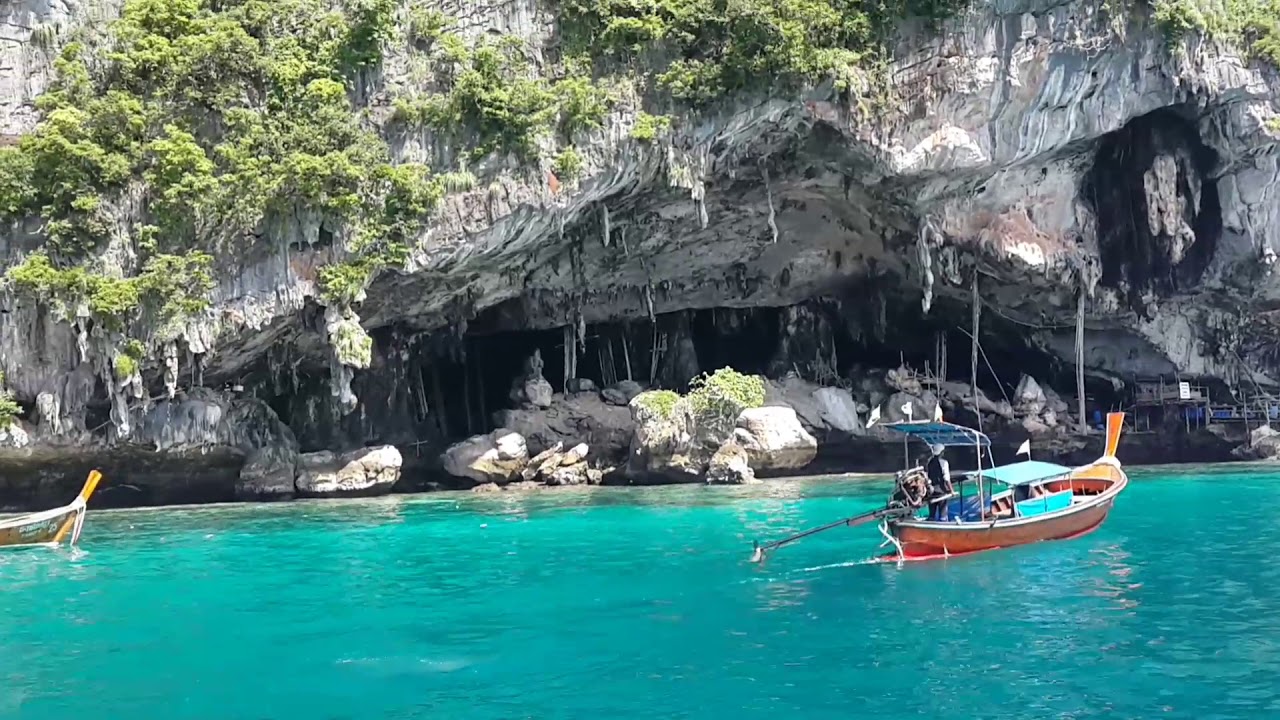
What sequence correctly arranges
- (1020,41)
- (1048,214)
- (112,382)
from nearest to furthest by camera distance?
(112,382)
(1020,41)
(1048,214)

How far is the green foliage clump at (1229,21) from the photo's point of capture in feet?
80.0

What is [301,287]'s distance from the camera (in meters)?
23.2

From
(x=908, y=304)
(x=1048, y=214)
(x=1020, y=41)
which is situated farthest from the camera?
(x=908, y=304)

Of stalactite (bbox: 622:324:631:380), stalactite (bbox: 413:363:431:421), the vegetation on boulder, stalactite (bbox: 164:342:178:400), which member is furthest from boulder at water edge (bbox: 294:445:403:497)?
stalactite (bbox: 622:324:631:380)

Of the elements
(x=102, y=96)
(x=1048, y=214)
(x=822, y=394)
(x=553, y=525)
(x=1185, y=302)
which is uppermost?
(x=102, y=96)

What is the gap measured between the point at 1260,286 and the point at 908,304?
31.9 ft

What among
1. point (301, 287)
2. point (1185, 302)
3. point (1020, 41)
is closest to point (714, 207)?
point (1020, 41)

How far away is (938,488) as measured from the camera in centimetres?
1518

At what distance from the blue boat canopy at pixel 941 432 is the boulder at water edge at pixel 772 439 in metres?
10.2

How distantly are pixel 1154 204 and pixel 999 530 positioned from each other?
15.8m

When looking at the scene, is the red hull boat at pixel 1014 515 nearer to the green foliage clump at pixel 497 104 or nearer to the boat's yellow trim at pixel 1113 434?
the boat's yellow trim at pixel 1113 434

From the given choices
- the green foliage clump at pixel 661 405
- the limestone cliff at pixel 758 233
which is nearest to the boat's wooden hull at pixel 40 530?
the limestone cliff at pixel 758 233

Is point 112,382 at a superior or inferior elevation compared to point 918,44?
inferior

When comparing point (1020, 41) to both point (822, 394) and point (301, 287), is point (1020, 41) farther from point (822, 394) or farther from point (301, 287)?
point (301, 287)
